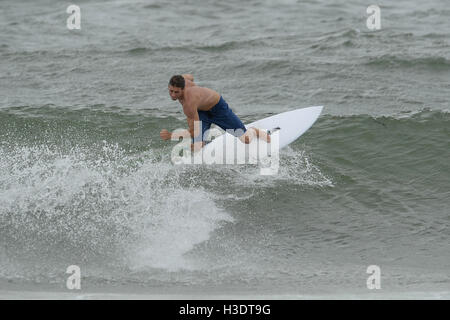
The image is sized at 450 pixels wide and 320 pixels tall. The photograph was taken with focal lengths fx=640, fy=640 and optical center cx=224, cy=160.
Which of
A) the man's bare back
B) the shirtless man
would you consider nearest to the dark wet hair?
the shirtless man

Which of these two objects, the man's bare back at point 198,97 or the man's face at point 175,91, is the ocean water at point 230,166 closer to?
the man's bare back at point 198,97

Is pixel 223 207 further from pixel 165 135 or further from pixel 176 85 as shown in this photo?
pixel 176 85

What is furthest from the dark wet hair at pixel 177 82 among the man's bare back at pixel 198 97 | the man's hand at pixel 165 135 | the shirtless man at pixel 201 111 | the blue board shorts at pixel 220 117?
the blue board shorts at pixel 220 117

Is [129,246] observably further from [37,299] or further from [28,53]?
[28,53]

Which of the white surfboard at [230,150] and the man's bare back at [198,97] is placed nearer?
the man's bare back at [198,97]

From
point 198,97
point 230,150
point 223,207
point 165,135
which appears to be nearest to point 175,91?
point 198,97

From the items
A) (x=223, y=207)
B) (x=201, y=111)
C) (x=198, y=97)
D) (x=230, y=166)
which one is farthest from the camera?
(x=230, y=166)

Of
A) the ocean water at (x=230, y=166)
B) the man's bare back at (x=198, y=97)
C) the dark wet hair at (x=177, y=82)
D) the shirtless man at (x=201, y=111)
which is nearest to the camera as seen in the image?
the ocean water at (x=230, y=166)

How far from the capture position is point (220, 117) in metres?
8.29

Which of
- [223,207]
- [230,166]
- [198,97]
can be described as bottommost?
[223,207]

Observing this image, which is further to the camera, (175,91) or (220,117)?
(220,117)

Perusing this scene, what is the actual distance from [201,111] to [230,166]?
114 cm

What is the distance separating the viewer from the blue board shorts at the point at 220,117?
816cm

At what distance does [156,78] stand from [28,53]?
3.88 m
